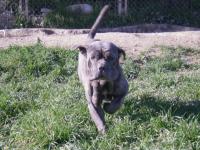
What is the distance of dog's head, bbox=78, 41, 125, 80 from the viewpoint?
16.4 feet

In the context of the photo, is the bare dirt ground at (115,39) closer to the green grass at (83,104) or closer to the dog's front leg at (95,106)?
the green grass at (83,104)

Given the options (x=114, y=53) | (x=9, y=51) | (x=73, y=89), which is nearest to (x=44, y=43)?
(x=9, y=51)

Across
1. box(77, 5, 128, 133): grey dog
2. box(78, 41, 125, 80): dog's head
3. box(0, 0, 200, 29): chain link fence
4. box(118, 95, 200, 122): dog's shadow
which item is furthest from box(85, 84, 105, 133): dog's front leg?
box(0, 0, 200, 29): chain link fence

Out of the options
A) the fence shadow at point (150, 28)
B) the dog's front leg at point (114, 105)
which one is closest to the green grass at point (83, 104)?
the dog's front leg at point (114, 105)

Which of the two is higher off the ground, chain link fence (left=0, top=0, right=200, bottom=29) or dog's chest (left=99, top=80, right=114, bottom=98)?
chain link fence (left=0, top=0, right=200, bottom=29)

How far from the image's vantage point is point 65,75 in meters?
7.42

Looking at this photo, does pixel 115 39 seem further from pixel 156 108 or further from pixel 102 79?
pixel 102 79

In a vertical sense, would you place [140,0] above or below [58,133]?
above

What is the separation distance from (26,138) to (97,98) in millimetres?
809

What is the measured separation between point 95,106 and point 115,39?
3.53 m

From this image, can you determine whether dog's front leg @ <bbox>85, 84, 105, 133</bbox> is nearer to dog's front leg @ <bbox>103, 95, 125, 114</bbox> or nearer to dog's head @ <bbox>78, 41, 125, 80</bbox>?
dog's front leg @ <bbox>103, 95, 125, 114</bbox>

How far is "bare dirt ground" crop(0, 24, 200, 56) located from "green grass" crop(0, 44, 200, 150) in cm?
37

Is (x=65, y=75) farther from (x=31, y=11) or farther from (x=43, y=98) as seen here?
(x=31, y=11)

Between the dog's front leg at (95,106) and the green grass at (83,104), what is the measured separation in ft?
0.31
